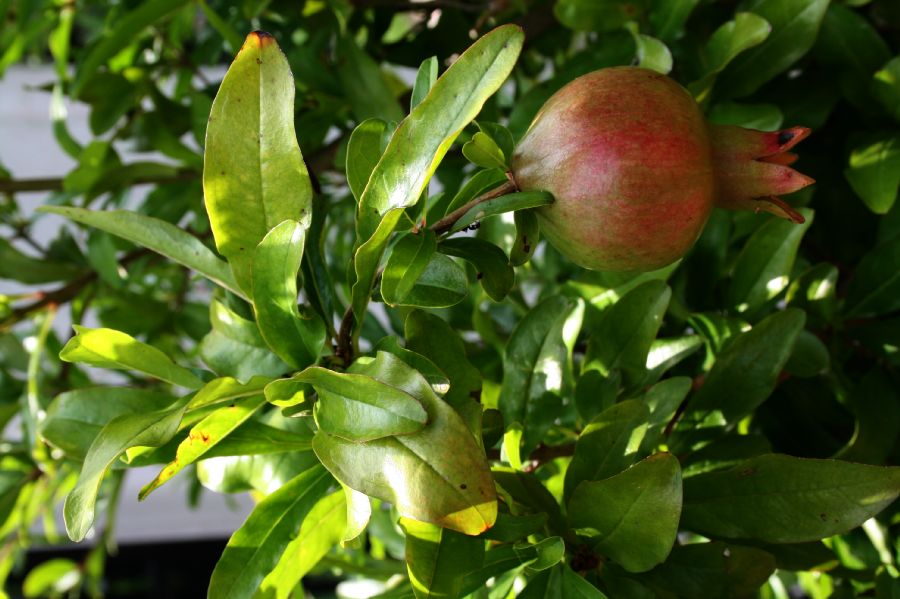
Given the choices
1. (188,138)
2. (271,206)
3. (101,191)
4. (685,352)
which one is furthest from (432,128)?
(188,138)

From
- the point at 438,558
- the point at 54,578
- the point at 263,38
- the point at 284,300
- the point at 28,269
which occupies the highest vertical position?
the point at 263,38

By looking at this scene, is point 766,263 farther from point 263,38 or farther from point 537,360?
point 263,38

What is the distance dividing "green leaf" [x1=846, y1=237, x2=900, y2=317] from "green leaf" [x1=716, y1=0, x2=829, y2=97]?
15cm

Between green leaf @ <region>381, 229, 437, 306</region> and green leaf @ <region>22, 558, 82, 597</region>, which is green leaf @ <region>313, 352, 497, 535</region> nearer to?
green leaf @ <region>381, 229, 437, 306</region>

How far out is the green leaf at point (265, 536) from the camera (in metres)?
0.42

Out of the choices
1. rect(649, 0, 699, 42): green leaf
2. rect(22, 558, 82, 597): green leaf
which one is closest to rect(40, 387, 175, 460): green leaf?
rect(649, 0, 699, 42): green leaf

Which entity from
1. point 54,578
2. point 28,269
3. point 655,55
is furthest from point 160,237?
point 54,578

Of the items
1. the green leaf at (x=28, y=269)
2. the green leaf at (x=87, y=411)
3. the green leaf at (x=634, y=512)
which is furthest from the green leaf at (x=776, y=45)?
the green leaf at (x=28, y=269)

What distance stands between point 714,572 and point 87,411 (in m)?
0.36

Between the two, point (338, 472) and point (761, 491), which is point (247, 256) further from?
point (761, 491)

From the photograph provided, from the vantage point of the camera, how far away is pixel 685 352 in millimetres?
492

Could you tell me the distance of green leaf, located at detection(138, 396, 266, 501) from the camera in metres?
0.36

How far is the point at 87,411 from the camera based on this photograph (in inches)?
18.4

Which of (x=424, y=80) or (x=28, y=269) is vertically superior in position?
(x=424, y=80)
